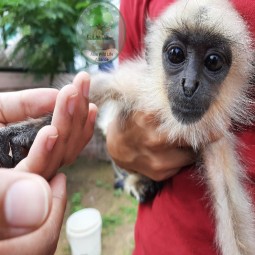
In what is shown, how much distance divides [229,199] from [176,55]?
0.59m

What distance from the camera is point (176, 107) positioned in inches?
53.3

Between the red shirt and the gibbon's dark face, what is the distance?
0.15 metres

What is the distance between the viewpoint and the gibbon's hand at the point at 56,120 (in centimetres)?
87

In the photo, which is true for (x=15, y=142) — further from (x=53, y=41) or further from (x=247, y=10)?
(x=53, y=41)

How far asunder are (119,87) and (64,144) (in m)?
0.67

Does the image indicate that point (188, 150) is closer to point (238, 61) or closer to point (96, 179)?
point (238, 61)

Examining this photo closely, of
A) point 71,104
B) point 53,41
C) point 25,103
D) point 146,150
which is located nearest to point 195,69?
point 146,150

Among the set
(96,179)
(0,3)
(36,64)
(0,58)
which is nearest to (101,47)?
(0,3)

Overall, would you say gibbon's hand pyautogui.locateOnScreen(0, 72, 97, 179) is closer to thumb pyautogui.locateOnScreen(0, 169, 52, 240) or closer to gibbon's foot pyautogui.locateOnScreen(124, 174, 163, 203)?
thumb pyautogui.locateOnScreen(0, 169, 52, 240)

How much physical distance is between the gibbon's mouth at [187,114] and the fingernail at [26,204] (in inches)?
31.4

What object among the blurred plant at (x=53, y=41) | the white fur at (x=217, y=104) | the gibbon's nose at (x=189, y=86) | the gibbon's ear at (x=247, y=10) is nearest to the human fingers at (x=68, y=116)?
the gibbon's nose at (x=189, y=86)

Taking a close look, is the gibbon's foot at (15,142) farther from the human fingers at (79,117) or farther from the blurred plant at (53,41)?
the blurred plant at (53,41)

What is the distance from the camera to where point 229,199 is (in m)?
1.38

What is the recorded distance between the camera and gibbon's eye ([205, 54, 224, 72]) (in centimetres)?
128
